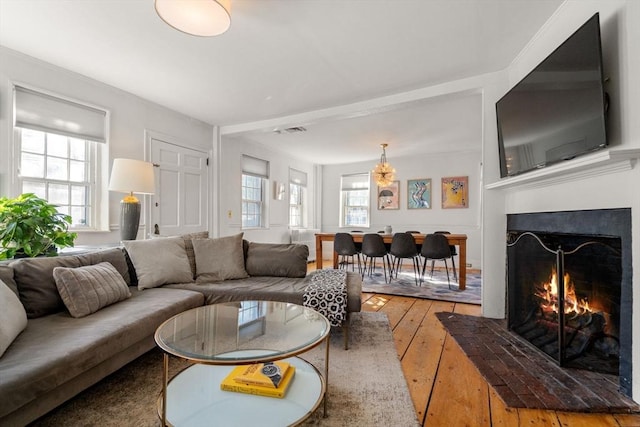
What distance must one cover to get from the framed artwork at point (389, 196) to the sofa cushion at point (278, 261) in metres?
4.17

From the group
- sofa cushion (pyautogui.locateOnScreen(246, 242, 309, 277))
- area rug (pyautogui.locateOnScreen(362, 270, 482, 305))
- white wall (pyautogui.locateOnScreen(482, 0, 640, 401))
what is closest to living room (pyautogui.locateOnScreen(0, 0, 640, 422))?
white wall (pyautogui.locateOnScreen(482, 0, 640, 401))

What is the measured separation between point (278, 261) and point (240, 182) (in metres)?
2.55

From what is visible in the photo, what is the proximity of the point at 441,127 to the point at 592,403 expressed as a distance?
→ 3816 millimetres

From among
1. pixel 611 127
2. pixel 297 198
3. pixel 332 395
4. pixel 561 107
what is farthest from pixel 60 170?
pixel 297 198

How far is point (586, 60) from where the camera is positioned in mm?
1648

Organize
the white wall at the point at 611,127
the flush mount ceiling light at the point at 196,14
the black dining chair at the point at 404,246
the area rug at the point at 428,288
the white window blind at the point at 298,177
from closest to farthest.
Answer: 1. the white wall at the point at 611,127
2. the flush mount ceiling light at the point at 196,14
3. the area rug at the point at 428,288
4. the black dining chair at the point at 404,246
5. the white window blind at the point at 298,177

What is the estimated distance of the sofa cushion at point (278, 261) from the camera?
2.94 metres

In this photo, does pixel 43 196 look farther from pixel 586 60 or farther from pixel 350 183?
pixel 350 183

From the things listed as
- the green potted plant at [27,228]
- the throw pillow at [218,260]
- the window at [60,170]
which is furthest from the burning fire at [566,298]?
the window at [60,170]

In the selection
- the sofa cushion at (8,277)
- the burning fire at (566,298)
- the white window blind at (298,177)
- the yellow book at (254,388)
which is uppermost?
the white window blind at (298,177)

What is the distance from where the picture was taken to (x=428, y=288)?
418cm

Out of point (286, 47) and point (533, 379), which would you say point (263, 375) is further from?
point (286, 47)

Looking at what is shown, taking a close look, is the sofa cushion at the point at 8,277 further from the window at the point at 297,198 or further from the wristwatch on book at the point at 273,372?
the window at the point at 297,198

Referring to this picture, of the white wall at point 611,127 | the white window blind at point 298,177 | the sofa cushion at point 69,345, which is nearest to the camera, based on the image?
the sofa cushion at point 69,345
